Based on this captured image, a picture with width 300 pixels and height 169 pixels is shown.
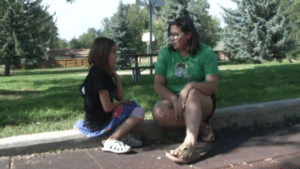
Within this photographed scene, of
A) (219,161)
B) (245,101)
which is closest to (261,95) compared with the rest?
(245,101)

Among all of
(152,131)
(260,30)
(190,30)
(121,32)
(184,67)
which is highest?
(121,32)

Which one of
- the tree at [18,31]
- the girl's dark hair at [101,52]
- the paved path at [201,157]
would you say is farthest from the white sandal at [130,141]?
the tree at [18,31]

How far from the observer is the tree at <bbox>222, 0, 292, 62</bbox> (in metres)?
24.6

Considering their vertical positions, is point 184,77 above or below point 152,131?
above

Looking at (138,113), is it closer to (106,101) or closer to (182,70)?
(106,101)

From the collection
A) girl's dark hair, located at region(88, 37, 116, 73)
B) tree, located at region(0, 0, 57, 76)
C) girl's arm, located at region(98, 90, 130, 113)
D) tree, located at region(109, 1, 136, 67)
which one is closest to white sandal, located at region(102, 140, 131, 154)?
girl's arm, located at region(98, 90, 130, 113)

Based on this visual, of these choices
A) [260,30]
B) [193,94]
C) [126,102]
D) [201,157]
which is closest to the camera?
[201,157]

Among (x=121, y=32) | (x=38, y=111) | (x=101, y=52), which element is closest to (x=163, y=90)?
(x=101, y=52)

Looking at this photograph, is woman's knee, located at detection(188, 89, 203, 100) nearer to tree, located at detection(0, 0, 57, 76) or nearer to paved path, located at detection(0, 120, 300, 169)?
paved path, located at detection(0, 120, 300, 169)

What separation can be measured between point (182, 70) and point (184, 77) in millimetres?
78

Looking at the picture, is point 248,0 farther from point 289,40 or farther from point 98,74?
point 98,74

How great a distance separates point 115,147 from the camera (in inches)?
112

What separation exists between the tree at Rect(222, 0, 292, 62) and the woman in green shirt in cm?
2363

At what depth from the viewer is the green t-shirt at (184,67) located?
3.12 m
